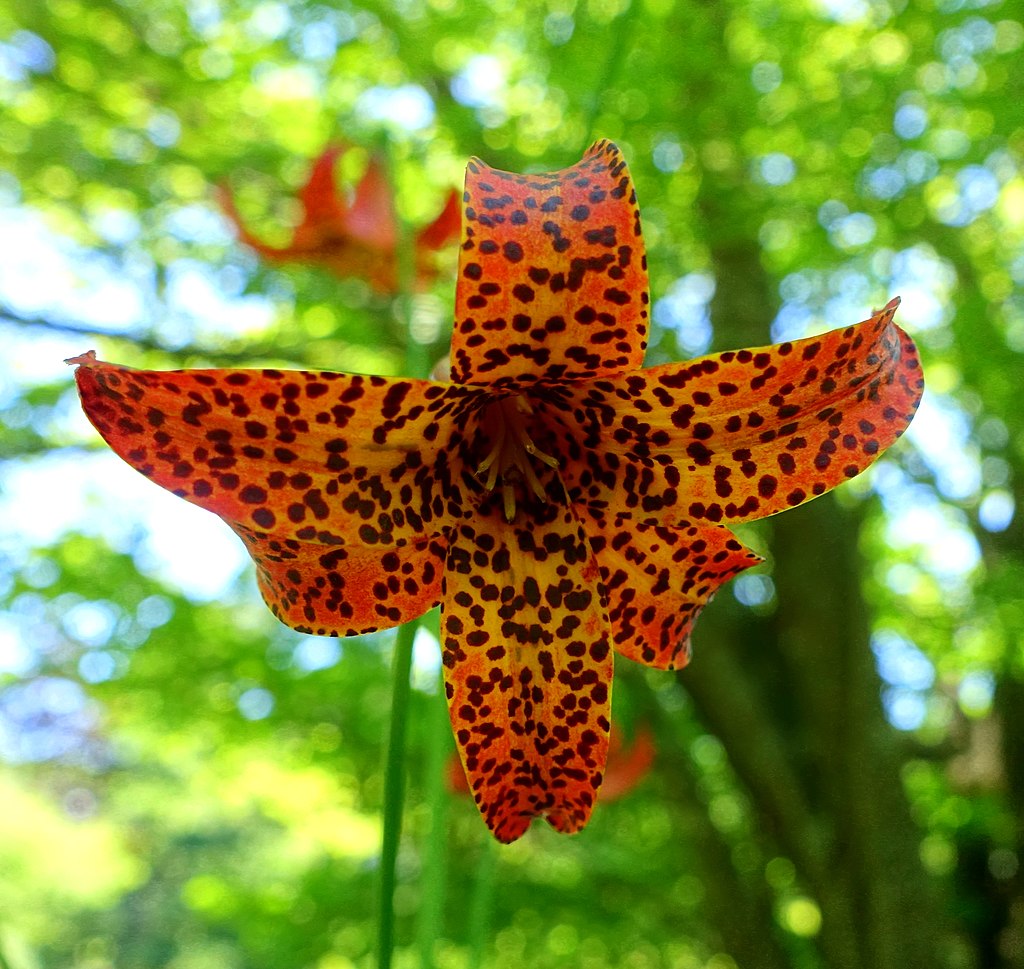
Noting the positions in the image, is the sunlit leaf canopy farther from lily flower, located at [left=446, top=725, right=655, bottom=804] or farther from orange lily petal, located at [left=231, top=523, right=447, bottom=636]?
orange lily petal, located at [left=231, top=523, right=447, bottom=636]

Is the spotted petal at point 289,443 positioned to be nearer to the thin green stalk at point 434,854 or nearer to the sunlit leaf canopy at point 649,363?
the thin green stalk at point 434,854

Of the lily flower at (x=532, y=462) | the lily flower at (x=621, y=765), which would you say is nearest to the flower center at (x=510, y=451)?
the lily flower at (x=532, y=462)

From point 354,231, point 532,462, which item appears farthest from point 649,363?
point 532,462

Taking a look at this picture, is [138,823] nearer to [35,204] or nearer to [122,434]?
[35,204]

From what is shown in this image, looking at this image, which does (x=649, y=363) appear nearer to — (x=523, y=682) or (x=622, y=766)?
(x=622, y=766)

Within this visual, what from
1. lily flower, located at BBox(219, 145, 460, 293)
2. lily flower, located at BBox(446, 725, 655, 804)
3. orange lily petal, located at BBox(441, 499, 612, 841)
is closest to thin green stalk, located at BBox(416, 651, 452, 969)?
orange lily petal, located at BBox(441, 499, 612, 841)
